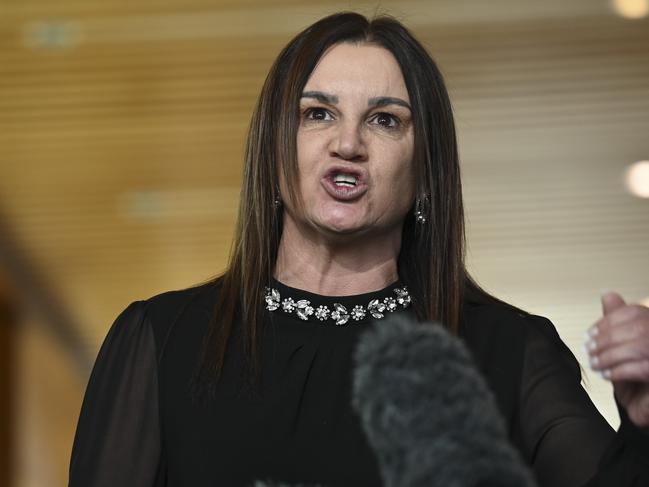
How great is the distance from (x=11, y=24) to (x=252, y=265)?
4.58 meters

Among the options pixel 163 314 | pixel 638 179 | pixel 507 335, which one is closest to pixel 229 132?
pixel 638 179

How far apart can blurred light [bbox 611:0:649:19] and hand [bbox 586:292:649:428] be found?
16.6ft

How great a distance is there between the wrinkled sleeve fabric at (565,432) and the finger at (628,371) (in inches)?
8.3

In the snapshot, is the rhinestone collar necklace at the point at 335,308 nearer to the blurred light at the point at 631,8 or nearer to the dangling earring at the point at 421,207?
the dangling earring at the point at 421,207

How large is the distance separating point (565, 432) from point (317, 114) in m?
0.55

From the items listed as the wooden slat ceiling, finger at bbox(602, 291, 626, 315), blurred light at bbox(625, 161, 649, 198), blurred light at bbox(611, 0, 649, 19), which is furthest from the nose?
blurred light at bbox(625, 161, 649, 198)

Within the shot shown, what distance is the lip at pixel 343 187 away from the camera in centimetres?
171

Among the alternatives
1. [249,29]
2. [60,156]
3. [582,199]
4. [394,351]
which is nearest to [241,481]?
[394,351]

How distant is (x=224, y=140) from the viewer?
7.02 metres

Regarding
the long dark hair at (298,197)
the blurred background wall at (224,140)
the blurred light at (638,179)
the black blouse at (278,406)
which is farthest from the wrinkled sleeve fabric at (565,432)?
the blurred light at (638,179)

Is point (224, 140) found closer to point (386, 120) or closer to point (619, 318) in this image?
point (386, 120)

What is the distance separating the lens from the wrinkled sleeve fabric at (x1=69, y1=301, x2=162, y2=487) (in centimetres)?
171

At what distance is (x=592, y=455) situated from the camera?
5.15 feet

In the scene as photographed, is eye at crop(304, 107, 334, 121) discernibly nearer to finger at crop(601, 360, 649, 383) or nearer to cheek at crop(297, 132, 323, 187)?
cheek at crop(297, 132, 323, 187)
